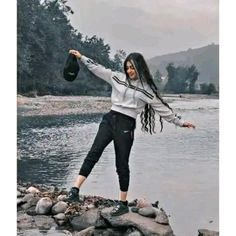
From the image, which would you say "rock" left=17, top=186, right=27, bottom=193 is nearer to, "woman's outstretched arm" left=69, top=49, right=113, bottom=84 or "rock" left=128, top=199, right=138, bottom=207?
"rock" left=128, top=199, right=138, bottom=207

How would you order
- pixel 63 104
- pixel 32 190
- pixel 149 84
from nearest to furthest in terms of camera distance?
pixel 149 84, pixel 32 190, pixel 63 104

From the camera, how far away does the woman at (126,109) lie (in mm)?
3084

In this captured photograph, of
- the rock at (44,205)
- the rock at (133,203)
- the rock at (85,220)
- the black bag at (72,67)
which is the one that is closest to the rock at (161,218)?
the rock at (133,203)

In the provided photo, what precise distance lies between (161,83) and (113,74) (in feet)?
0.79

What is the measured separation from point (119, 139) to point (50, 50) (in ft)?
1.86

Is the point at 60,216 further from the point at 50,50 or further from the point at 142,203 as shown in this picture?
the point at 50,50

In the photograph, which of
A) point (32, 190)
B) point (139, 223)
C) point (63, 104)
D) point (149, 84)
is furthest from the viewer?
point (63, 104)

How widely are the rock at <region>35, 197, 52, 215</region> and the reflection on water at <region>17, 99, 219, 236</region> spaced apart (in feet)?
0.31

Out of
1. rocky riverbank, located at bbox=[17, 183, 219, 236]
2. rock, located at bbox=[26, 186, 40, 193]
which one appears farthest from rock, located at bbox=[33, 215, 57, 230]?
rock, located at bbox=[26, 186, 40, 193]

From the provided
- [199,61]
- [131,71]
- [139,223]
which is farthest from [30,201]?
[199,61]

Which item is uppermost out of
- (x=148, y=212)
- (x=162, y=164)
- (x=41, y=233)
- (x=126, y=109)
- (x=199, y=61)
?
(x=199, y=61)

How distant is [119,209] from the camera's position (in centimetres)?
307

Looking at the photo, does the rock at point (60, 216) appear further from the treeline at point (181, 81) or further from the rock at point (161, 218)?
the treeline at point (181, 81)

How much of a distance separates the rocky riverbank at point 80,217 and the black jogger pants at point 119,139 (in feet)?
0.43
